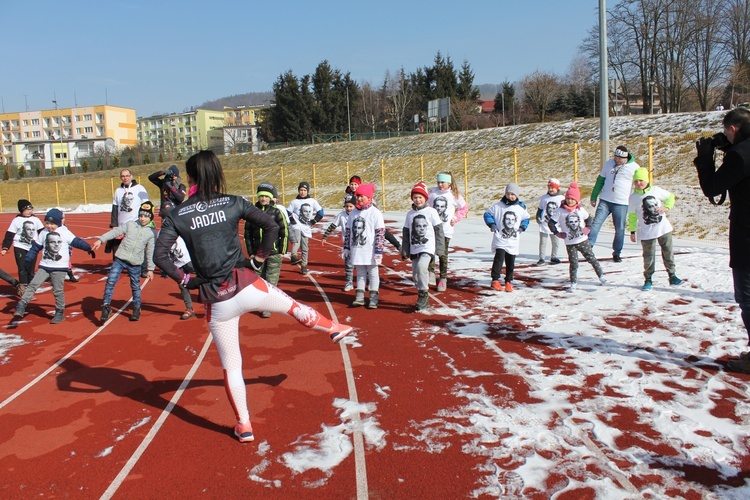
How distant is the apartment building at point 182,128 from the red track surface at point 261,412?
132158 mm

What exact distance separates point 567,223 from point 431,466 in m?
5.70

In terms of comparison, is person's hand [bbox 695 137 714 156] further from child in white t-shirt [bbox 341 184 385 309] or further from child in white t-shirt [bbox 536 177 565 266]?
child in white t-shirt [bbox 536 177 565 266]

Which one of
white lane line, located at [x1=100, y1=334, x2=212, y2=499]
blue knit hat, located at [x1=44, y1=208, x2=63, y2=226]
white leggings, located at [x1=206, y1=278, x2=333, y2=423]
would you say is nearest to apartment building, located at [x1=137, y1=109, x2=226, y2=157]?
blue knit hat, located at [x1=44, y1=208, x2=63, y2=226]

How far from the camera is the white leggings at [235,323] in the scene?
415 cm

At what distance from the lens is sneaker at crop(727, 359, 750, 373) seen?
16.8ft

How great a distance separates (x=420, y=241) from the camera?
8016 mm

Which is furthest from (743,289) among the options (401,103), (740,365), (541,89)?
(401,103)

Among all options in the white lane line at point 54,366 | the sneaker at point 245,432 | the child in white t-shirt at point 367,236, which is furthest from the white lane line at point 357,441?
the white lane line at point 54,366

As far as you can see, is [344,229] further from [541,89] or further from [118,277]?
[541,89]

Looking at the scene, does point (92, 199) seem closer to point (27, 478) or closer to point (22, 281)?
point (22, 281)

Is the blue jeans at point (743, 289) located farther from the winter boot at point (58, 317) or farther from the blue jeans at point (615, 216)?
the winter boot at point (58, 317)

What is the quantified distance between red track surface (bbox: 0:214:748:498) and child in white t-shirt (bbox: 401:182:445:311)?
42cm

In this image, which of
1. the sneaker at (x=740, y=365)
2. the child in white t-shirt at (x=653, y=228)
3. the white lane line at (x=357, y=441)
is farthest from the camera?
the child in white t-shirt at (x=653, y=228)

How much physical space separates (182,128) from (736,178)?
158 metres
